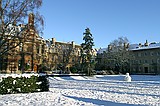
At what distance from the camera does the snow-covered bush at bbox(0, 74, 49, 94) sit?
14.9 m

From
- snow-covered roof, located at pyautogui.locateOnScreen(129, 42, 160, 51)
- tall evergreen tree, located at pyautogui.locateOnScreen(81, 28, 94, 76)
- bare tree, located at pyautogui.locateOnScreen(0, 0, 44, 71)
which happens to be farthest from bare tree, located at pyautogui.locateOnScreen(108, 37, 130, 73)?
bare tree, located at pyautogui.locateOnScreen(0, 0, 44, 71)

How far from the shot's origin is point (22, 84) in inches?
616

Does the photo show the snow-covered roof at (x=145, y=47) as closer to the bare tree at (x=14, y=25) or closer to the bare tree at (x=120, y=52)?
the bare tree at (x=120, y=52)

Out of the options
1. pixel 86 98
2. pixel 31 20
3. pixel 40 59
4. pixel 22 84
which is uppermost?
pixel 31 20

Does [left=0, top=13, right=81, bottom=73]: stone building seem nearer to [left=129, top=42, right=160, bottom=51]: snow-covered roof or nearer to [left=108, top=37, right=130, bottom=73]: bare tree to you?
[left=108, top=37, right=130, bottom=73]: bare tree

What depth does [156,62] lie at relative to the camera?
72625mm

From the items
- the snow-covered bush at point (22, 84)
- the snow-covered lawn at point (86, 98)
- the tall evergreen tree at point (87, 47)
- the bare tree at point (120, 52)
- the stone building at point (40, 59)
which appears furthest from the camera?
the bare tree at point (120, 52)

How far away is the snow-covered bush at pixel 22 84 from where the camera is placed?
1494cm

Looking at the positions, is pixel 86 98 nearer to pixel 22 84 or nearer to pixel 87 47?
pixel 22 84

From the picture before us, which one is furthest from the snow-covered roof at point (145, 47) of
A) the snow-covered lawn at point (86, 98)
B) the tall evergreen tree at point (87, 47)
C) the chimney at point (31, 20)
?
the snow-covered lawn at point (86, 98)

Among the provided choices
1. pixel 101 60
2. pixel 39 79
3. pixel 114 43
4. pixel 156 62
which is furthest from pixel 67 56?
pixel 39 79

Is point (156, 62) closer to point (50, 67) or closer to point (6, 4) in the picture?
point (50, 67)

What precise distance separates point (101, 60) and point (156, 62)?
70.9 ft

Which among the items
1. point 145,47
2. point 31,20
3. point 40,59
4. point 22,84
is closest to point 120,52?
point 145,47
